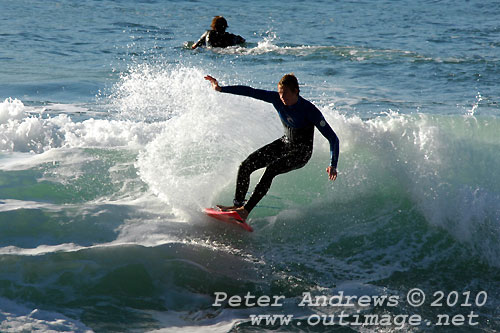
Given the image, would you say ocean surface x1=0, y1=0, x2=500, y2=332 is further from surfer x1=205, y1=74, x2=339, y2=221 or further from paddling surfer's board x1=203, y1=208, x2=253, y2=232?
surfer x1=205, y1=74, x2=339, y2=221

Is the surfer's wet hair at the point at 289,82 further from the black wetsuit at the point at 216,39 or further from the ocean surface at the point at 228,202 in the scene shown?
the black wetsuit at the point at 216,39

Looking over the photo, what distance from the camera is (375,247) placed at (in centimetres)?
Answer: 652

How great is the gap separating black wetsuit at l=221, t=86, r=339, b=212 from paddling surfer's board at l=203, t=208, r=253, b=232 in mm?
149

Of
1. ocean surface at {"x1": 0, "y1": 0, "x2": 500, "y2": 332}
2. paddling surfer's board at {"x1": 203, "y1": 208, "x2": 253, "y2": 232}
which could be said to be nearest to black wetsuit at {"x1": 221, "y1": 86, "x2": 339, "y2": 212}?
paddling surfer's board at {"x1": 203, "y1": 208, "x2": 253, "y2": 232}

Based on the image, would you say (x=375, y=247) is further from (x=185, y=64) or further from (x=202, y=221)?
(x=185, y=64)

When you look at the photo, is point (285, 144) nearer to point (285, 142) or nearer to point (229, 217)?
point (285, 142)

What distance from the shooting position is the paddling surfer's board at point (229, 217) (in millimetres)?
6297

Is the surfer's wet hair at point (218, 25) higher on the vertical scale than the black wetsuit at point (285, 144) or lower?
higher

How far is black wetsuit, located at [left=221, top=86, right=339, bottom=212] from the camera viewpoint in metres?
6.08

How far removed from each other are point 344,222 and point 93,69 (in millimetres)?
10091

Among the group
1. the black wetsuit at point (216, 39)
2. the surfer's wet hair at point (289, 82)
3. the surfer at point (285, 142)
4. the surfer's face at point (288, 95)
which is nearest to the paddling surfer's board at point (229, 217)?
the surfer at point (285, 142)

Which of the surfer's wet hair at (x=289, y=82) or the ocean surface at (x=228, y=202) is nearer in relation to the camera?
the ocean surface at (x=228, y=202)

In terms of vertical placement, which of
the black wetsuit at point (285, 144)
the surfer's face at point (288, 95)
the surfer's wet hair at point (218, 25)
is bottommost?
the black wetsuit at point (285, 144)

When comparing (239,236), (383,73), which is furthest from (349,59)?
(239,236)
